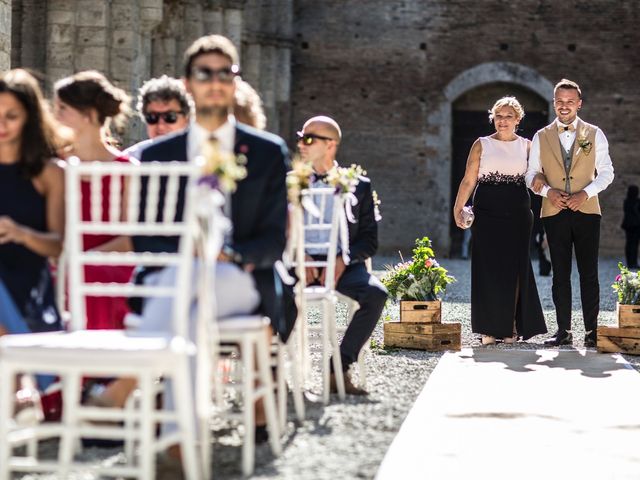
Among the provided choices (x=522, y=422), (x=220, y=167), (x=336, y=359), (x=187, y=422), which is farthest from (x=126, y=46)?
(x=187, y=422)

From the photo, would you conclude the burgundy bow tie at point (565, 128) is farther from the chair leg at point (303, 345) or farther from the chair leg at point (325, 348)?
the chair leg at point (325, 348)

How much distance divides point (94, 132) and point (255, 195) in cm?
98

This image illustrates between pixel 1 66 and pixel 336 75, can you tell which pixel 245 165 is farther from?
pixel 336 75

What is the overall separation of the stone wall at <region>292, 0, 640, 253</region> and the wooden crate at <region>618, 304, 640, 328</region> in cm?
1622

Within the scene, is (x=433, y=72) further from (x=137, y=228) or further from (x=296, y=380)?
(x=137, y=228)

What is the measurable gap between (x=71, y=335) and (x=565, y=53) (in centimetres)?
2117

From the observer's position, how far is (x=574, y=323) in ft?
34.0

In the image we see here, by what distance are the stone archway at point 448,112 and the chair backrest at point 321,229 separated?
1792 cm

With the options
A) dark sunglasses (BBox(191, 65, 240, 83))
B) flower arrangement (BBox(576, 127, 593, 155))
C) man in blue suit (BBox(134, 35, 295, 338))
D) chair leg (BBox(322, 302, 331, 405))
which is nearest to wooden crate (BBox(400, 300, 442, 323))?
flower arrangement (BBox(576, 127, 593, 155))

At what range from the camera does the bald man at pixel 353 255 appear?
6.16 m

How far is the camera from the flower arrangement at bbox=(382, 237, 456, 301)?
814 cm

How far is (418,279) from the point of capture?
26.8 feet

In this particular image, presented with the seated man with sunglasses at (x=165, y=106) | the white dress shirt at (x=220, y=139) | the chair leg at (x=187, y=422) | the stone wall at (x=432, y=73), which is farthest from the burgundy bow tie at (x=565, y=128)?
the stone wall at (x=432, y=73)

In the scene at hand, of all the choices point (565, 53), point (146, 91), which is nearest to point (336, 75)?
point (565, 53)
